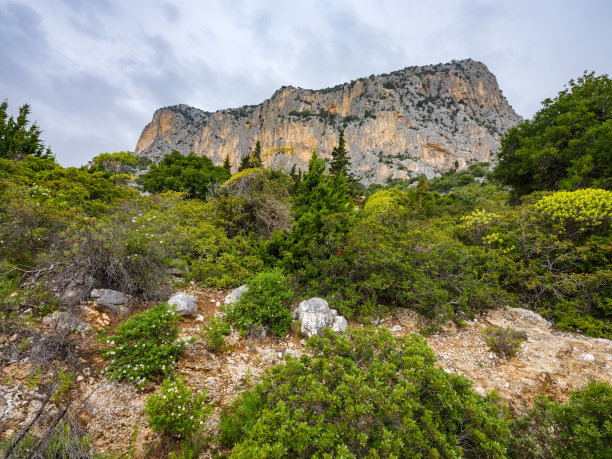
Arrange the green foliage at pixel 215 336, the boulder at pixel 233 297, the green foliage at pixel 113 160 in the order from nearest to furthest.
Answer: the green foliage at pixel 215 336, the boulder at pixel 233 297, the green foliage at pixel 113 160

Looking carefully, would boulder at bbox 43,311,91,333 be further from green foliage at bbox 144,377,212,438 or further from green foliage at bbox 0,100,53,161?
green foliage at bbox 0,100,53,161

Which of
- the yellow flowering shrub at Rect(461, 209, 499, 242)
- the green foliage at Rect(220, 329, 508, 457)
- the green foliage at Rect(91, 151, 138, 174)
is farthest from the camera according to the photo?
the green foliage at Rect(91, 151, 138, 174)

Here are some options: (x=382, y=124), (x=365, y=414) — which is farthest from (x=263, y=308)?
(x=382, y=124)

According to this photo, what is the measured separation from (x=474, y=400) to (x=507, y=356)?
3081 millimetres

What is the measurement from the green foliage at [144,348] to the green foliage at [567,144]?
42.4 feet

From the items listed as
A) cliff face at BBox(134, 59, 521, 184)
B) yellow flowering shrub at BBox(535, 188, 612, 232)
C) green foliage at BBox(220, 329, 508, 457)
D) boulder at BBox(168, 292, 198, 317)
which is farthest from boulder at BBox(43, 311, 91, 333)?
cliff face at BBox(134, 59, 521, 184)

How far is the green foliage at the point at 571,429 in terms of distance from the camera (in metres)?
1.95

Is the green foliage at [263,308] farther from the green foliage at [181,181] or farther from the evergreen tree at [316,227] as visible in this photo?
the green foliage at [181,181]

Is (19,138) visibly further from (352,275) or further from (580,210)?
(580,210)

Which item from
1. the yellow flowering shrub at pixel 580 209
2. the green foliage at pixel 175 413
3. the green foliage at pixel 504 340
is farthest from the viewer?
the yellow flowering shrub at pixel 580 209

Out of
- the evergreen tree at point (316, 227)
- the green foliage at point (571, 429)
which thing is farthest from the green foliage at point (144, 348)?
the green foliage at point (571, 429)

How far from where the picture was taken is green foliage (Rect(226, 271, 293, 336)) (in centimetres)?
439

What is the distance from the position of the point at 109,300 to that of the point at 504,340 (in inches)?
281

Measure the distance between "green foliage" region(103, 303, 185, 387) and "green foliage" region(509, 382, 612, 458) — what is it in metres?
3.90
